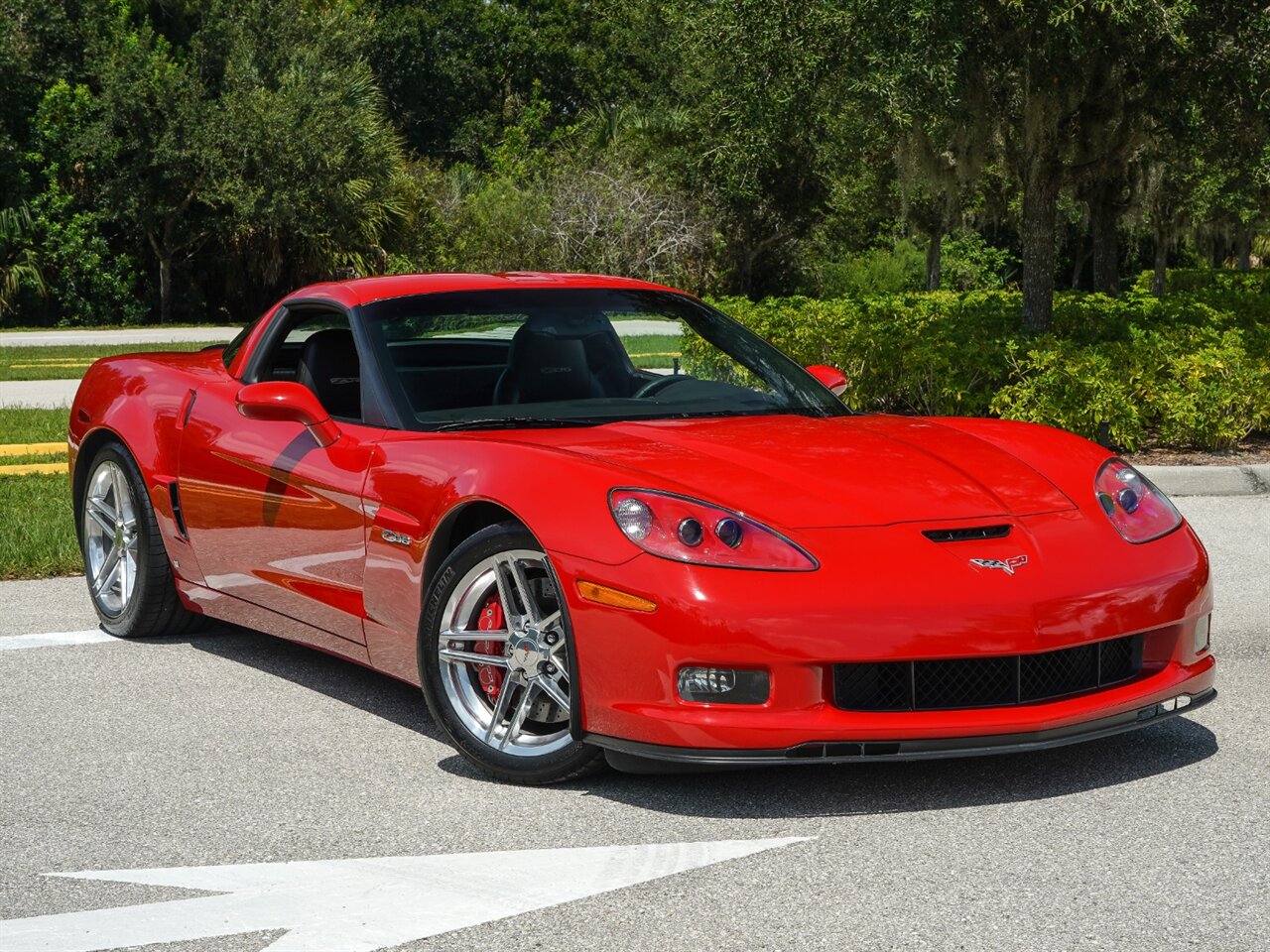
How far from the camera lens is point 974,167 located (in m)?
19.1

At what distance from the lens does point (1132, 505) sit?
15.2 ft

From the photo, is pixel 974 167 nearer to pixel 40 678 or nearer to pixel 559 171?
pixel 40 678

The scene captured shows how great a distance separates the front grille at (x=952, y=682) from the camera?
3.99 m

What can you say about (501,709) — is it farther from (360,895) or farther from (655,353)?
(655,353)

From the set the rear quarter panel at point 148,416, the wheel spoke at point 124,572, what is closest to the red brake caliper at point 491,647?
the rear quarter panel at point 148,416

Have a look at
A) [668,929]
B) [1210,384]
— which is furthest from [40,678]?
[1210,384]

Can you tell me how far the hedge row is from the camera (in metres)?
11.5

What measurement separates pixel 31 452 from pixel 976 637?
30.5 ft

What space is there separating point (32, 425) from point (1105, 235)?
19.3m

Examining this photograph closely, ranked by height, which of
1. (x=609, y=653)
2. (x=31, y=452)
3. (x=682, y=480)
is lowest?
(x=31, y=452)

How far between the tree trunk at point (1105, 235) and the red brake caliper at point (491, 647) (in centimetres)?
2386

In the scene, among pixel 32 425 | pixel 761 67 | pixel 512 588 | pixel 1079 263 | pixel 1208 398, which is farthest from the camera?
pixel 1079 263

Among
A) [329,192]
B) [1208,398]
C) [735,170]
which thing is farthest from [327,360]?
[329,192]

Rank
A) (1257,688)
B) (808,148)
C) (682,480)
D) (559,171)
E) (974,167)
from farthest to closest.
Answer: (559,171)
(808,148)
(974,167)
(1257,688)
(682,480)
